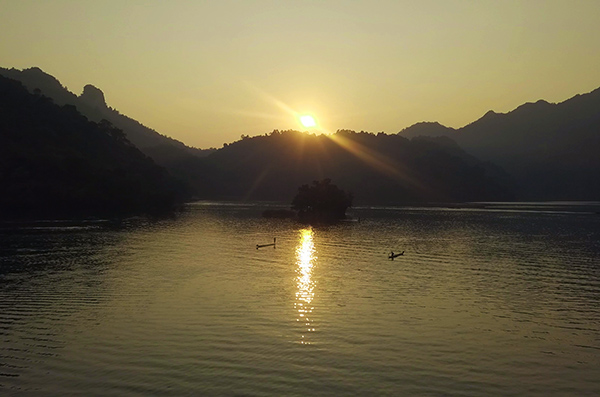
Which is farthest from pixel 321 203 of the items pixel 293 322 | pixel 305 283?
pixel 293 322

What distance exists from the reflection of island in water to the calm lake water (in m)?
0.29

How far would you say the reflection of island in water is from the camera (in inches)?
1705

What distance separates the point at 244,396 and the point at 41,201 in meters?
155

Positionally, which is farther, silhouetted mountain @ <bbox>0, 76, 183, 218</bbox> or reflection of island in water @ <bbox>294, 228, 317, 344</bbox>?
silhouetted mountain @ <bbox>0, 76, 183, 218</bbox>

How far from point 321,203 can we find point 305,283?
12522cm

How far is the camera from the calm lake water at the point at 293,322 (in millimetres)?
28891

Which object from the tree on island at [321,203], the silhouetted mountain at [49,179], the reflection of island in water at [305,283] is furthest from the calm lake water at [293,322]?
the tree on island at [321,203]

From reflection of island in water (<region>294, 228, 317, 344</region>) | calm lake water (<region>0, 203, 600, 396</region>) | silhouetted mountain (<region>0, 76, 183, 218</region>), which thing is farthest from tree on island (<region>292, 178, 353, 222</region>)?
calm lake water (<region>0, 203, 600, 396</region>)

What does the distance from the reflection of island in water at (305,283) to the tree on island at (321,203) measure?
245 feet

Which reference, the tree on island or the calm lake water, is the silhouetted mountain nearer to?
the tree on island

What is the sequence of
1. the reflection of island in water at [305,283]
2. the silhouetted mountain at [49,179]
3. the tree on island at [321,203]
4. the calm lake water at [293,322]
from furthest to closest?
the tree on island at [321,203] < the silhouetted mountain at [49,179] < the reflection of island in water at [305,283] < the calm lake water at [293,322]

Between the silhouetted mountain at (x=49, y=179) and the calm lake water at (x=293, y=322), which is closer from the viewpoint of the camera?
the calm lake water at (x=293, y=322)

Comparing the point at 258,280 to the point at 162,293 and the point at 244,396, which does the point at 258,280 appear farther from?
the point at 244,396

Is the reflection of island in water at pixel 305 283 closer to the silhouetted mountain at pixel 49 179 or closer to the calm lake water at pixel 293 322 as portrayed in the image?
the calm lake water at pixel 293 322
